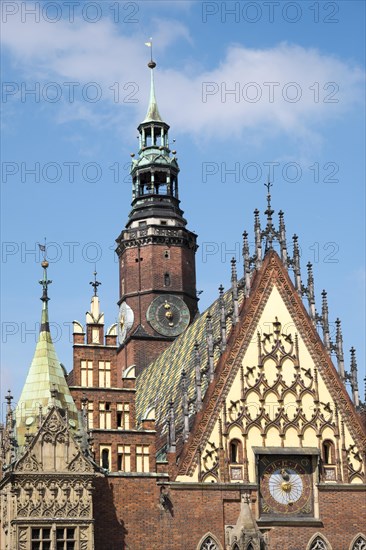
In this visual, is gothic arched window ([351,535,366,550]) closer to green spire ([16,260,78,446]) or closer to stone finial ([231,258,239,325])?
stone finial ([231,258,239,325])

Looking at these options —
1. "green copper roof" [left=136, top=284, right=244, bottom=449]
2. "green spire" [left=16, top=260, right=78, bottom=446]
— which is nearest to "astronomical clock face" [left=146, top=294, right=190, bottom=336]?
"green copper roof" [left=136, top=284, right=244, bottom=449]

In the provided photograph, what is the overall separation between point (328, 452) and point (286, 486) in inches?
92.5

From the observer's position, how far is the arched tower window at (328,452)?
167 ft

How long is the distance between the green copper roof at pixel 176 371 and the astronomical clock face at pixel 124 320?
4.58 metres

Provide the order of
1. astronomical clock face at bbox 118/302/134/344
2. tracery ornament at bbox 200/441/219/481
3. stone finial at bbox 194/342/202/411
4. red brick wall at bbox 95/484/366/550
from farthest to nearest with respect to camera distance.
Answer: astronomical clock face at bbox 118/302/134/344 < stone finial at bbox 194/342/202/411 < tracery ornament at bbox 200/441/219/481 < red brick wall at bbox 95/484/366/550

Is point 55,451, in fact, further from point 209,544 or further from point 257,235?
point 257,235

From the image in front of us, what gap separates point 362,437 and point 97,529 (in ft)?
39.1

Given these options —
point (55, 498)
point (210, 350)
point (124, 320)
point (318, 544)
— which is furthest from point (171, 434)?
point (124, 320)

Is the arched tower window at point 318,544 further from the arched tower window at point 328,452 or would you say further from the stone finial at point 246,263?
the stone finial at point 246,263

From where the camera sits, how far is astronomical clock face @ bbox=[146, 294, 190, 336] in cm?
6988

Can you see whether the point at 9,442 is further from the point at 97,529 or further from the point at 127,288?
the point at 127,288

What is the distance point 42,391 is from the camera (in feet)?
156

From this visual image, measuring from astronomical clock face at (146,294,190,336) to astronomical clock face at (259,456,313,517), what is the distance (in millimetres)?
20224

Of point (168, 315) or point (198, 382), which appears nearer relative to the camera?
point (198, 382)
